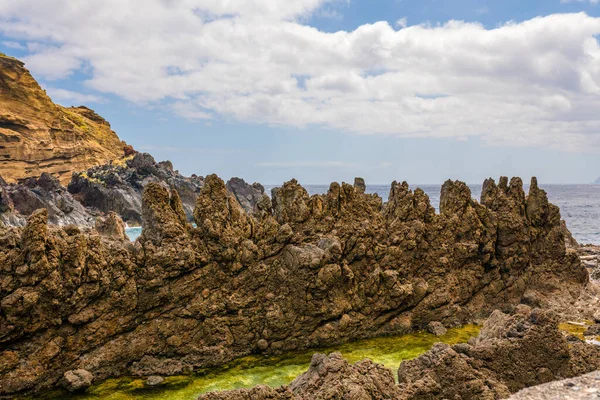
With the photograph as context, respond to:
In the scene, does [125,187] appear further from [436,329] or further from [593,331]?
[593,331]

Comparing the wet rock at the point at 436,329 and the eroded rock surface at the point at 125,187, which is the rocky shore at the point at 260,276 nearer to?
the wet rock at the point at 436,329

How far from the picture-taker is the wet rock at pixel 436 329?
2053 cm

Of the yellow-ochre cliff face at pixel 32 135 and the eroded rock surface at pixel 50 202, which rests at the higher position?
→ the yellow-ochre cliff face at pixel 32 135

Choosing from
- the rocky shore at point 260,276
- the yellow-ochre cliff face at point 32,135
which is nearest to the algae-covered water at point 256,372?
the rocky shore at point 260,276

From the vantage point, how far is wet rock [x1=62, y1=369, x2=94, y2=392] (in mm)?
15430

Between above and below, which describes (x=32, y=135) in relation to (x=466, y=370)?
above

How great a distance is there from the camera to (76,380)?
15.5m

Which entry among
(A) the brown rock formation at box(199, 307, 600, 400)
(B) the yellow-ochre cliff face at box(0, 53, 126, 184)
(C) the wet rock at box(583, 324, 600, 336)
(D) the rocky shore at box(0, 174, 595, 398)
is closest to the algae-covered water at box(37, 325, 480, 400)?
(D) the rocky shore at box(0, 174, 595, 398)

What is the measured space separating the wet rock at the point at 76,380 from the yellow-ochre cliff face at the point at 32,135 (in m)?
96.1

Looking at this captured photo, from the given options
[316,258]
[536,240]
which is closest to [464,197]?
[536,240]

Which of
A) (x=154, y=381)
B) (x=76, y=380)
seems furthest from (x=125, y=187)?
(x=154, y=381)

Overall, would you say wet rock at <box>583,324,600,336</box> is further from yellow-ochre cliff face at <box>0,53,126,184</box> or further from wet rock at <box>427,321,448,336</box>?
yellow-ochre cliff face at <box>0,53,126,184</box>

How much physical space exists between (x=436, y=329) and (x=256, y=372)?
329 inches

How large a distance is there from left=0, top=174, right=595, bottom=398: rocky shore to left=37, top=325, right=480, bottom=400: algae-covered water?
505 mm
